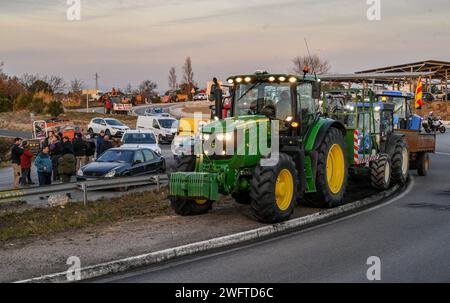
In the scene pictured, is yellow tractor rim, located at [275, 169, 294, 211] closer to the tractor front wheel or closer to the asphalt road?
the asphalt road

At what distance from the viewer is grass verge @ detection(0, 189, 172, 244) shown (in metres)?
11.1

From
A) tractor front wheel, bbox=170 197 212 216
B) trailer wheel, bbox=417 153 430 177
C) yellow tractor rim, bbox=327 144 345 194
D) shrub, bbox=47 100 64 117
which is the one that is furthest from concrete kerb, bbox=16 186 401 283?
shrub, bbox=47 100 64 117

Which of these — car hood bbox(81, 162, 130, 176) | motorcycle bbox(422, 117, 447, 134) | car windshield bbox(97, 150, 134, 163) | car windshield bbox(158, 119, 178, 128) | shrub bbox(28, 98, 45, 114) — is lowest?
motorcycle bbox(422, 117, 447, 134)

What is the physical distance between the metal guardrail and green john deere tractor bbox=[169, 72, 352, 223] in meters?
3.14

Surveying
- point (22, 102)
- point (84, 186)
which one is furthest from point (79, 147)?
point (22, 102)

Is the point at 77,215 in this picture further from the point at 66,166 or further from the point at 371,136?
the point at 371,136

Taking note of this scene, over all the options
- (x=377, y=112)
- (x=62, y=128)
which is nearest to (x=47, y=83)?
(x=62, y=128)

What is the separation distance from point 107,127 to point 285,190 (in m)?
33.2

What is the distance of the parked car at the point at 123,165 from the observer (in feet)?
60.6

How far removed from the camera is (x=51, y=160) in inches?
789

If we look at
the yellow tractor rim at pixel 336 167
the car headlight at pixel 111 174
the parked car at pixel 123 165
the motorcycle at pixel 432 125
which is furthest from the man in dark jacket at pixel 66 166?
the motorcycle at pixel 432 125

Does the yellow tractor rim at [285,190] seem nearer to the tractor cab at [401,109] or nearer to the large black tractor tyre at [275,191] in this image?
the large black tractor tyre at [275,191]
